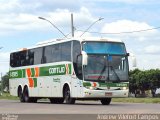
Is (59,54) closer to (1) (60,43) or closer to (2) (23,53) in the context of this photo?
(1) (60,43)

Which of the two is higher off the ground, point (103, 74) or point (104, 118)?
→ point (103, 74)

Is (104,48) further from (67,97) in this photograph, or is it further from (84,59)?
(67,97)

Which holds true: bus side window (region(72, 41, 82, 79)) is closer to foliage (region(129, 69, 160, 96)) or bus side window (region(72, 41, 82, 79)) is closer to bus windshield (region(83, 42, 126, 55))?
bus windshield (region(83, 42, 126, 55))

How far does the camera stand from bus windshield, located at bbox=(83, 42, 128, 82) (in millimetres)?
26859

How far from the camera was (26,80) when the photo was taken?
34.5 m

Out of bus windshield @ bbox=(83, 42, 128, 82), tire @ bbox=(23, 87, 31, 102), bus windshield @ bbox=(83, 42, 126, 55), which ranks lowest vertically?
tire @ bbox=(23, 87, 31, 102)

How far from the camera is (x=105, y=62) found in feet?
89.0

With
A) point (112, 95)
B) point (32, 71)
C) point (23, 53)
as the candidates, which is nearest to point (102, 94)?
point (112, 95)

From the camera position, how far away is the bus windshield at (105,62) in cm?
2686

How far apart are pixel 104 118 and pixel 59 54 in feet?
45.6

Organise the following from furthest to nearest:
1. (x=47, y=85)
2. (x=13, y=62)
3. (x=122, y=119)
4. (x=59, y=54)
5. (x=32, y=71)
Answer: (x=13, y=62) < (x=32, y=71) < (x=47, y=85) < (x=59, y=54) < (x=122, y=119)

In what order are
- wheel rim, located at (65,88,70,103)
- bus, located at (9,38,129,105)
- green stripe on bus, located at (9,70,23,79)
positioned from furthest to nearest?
1. green stripe on bus, located at (9,70,23,79)
2. wheel rim, located at (65,88,70,103)
3. bus, located at (9,38,129,105)

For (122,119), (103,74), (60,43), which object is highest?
(60,43)

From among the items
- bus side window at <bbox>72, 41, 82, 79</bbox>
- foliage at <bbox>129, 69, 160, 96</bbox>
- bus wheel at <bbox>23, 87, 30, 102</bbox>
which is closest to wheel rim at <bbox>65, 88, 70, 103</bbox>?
bus side window at <bbox>72, 41, 82, 79</bbox>
